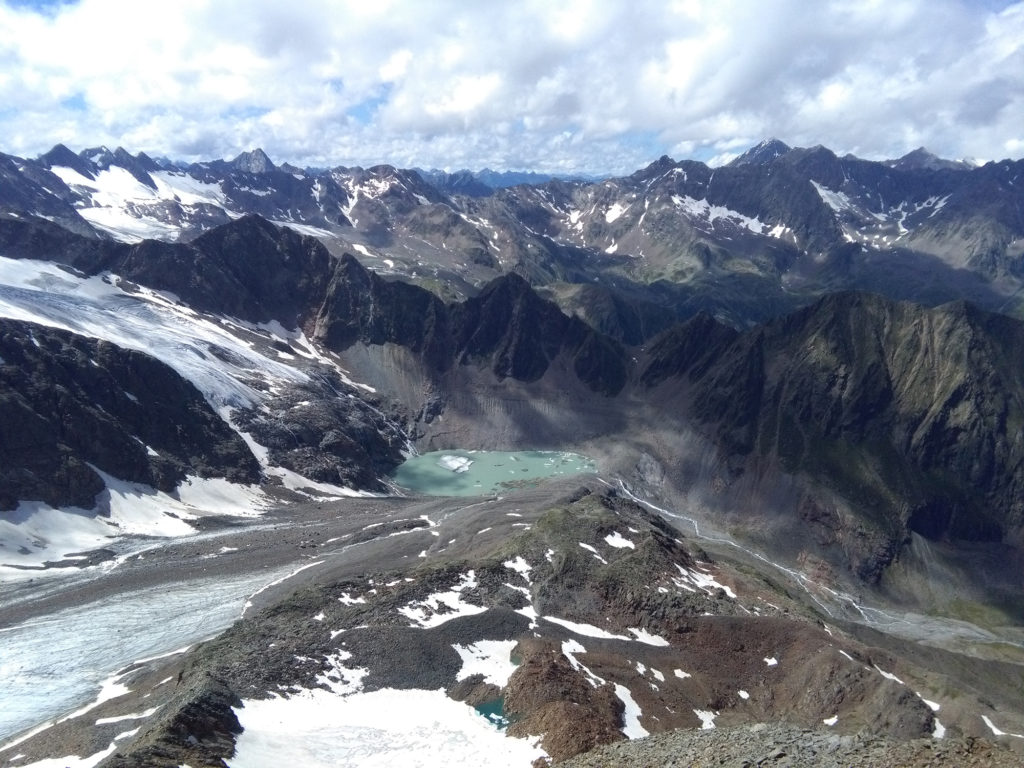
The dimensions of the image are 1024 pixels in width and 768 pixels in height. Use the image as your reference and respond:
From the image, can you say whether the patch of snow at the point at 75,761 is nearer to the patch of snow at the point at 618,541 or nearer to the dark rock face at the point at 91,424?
the patch of snow at the point at 618,541

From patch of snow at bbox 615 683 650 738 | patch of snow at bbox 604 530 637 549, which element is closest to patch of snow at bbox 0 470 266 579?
patch of snow at bbox 604 530 637 549

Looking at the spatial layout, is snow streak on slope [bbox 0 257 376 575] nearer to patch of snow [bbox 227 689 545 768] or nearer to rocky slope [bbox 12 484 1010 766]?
rocky slope [bbox 12 484 1010 766]

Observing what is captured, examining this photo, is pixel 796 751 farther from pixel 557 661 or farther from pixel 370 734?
pixel 557 661

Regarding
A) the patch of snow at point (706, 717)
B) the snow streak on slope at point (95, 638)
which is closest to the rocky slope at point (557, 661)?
the patch of snow at point (706, 717)

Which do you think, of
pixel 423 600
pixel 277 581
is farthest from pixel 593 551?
pixel 277 581

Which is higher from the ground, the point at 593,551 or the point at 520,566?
the point at 520,566

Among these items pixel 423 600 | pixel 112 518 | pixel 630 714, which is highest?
pixel 112 518
